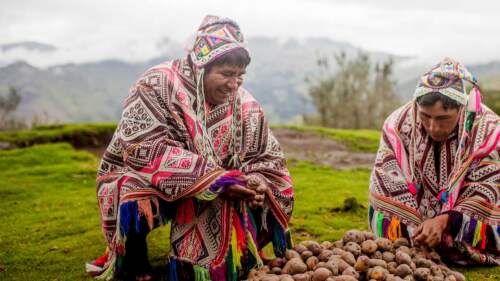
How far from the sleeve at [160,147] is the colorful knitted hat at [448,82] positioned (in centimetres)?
210

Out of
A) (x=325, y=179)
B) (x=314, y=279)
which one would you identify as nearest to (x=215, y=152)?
(x=314, y=279)

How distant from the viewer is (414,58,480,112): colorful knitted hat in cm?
450

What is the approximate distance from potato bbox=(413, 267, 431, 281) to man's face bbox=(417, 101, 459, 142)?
1.32 m

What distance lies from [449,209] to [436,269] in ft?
2.46

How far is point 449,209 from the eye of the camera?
4.69 meters

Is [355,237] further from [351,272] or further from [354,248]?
[351,272]

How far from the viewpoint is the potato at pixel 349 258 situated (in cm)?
416

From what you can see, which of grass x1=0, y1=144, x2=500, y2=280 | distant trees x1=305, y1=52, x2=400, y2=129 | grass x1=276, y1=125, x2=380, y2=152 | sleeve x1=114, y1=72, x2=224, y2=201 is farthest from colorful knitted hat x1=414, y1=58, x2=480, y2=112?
distant trees x1=305, y1=52, x2=400, y2=129

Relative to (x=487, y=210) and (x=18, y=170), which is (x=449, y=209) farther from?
(x=18, y=170)

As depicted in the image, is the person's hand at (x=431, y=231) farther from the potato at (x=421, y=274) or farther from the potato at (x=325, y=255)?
the potato at (x=325, y=255)

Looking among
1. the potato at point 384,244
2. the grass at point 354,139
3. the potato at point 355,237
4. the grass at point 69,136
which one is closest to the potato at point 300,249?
the potato at point 355,237

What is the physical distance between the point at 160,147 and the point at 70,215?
391 centimetres

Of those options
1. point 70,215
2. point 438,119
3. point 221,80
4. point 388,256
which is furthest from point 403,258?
point 70,215

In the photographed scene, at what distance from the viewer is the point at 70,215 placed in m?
7.28
